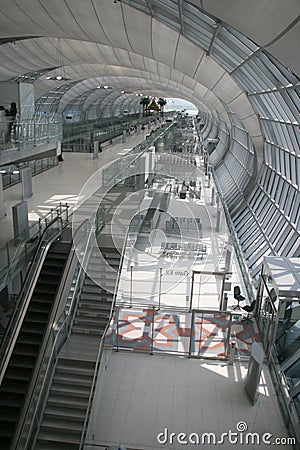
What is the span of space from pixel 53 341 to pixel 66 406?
1642mm

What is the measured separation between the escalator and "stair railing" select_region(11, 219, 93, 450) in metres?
0.37

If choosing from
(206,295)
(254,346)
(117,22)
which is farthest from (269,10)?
(117,22)

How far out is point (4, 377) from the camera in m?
11.1

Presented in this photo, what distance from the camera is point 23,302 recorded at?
37.7 ft

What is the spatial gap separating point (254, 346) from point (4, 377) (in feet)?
21.4

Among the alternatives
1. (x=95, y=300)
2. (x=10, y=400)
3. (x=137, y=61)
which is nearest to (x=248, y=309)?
(x=95, y=300)

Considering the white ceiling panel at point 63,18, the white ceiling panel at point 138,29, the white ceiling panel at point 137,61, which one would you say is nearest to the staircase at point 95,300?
the white ceiling panel at point 138,29

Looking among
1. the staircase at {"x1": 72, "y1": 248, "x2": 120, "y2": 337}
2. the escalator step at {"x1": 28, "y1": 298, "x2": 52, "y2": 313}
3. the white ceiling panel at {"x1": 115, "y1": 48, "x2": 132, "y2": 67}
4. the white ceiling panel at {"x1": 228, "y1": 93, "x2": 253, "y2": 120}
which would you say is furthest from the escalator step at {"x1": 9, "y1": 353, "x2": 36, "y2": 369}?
the white ceiling panel at {"x1": 115, "y1": 48, "x2": 132, "y2": 67}

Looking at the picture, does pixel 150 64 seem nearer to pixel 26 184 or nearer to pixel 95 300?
pixel 26 184

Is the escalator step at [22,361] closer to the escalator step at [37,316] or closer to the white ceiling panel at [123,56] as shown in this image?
the escalator step at [37,316]

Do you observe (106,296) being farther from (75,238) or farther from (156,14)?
(156,14)

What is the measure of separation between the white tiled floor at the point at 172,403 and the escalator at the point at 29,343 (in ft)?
6.98

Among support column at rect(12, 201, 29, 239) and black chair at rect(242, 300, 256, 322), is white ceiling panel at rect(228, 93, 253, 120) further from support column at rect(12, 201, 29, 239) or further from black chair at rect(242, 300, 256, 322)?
support column at rect(12, 201, 29, 239)

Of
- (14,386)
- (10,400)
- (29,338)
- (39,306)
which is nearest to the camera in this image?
(10,400)
